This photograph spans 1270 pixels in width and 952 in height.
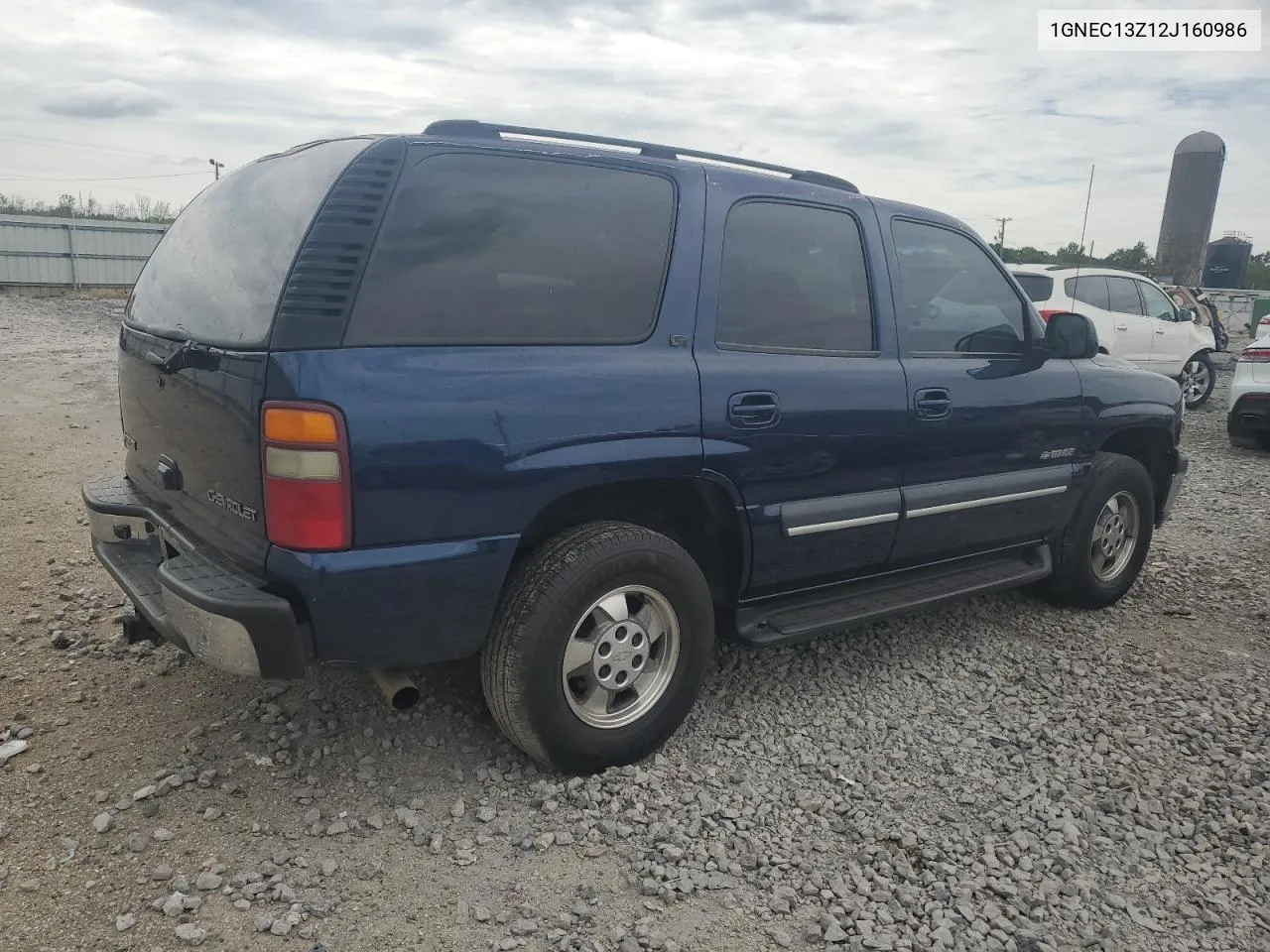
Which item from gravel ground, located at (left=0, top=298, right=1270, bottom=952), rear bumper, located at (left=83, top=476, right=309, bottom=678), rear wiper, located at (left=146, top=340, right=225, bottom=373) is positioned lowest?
gravel ground, located at (left=0, top=298, right=1270, bottom=952)

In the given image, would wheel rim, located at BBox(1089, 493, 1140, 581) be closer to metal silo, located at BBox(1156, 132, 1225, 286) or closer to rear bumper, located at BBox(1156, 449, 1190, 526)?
rear bumper, located at BBox(1156, 449, 1190, 526)

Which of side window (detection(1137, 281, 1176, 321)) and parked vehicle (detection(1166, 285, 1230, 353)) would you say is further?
parked vehicle (detection(1166, 285, 1230, 353))

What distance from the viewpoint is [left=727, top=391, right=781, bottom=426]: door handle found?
309cm

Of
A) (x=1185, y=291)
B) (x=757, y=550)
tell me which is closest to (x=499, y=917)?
(x=757, y=550)

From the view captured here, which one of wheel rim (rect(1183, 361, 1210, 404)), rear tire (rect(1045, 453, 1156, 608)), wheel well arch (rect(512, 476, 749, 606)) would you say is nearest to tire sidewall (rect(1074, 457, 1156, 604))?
rear tire (rect(1045, 453, 1156, 608))

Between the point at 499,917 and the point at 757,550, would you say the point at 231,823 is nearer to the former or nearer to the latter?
the point at 499,917

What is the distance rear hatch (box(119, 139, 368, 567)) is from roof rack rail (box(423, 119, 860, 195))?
11.2 inches

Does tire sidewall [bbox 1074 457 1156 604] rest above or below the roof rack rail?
below

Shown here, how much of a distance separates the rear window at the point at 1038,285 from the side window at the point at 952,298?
6.75 meters

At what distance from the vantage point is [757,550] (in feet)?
10.7

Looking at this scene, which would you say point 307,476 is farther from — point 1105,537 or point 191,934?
point 1105,537

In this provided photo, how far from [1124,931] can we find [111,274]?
25163mm

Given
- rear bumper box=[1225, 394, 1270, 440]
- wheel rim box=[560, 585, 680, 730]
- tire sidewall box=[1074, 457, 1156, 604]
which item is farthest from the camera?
rear bumper box=[1225, 394, 1270, 440]

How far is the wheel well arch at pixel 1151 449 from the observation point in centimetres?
480
